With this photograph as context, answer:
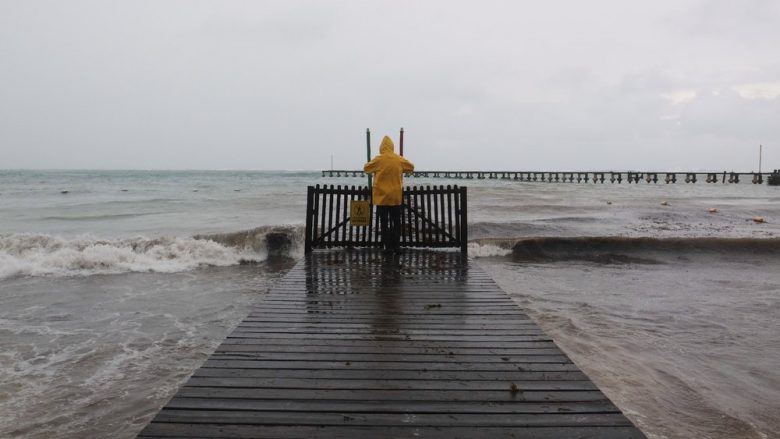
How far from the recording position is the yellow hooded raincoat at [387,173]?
7.98 metres

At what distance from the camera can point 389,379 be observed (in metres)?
3.26

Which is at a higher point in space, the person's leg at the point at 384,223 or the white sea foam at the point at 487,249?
the person's leg at the point at 384,223

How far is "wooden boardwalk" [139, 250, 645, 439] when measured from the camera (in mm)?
2615

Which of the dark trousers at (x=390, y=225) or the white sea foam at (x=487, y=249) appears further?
the white sea foam at (x=487, y=249)

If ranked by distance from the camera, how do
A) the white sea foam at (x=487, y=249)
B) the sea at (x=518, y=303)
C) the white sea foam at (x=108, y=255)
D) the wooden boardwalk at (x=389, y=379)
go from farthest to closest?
the white sea foam at (x=487, y=249) < the white sea foam at (x=108, y=255) < the sea at (x=518, y=303) < the wooden boardwalk at (x=389, y=379)

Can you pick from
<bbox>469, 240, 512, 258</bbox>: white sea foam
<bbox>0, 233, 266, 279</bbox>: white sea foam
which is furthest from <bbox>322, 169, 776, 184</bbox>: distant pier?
<bbox>0, 233, 266, 279</bbox>: white sea foam

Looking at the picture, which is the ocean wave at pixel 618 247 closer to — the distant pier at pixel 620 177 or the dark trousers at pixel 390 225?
the dark trousers at pixel 390 225

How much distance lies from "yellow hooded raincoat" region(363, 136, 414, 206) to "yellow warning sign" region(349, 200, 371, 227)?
34.5 inches

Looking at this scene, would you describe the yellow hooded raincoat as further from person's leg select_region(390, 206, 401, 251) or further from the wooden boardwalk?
the wooden boardwalk

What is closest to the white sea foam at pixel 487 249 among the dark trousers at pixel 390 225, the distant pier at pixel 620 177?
the dark trousers at pixel 390 225

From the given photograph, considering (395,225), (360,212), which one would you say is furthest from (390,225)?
(360,212)

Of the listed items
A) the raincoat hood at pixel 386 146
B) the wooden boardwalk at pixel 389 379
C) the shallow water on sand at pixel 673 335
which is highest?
the raincoat hood at pixel 386 146

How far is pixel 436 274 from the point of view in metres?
7.03

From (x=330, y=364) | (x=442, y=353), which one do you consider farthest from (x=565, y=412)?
(x=330, y=364)
